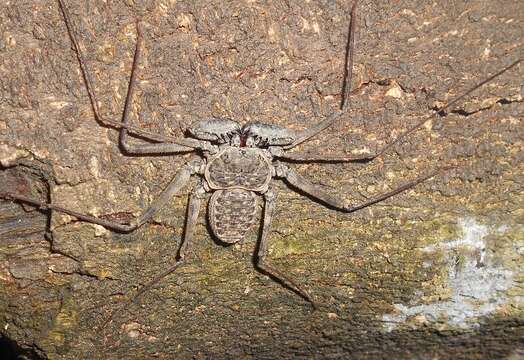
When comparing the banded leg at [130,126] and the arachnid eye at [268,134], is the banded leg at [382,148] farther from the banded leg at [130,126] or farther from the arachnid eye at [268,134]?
the banded leg at [130,126]

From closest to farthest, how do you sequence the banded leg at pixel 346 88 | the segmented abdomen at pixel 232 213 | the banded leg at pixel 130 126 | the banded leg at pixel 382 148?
1. the banded leg at pixel 130 126
2. the banded leg at pixel 346 88
3. the banded leg at pixel 382 148
4. the segmented abdomen at pixel 232 213

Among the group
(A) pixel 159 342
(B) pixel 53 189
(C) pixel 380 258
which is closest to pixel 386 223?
(C) pixel 380 258

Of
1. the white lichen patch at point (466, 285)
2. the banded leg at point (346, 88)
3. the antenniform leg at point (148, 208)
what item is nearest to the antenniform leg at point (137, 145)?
the antenniform leg at point (148, 208)

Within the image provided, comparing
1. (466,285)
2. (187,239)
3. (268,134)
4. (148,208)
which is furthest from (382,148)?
(148,208)

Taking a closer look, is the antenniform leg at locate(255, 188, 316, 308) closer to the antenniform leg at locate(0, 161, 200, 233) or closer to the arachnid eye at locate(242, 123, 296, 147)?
the arachnid eye at locate(242, 123, 296, 147)

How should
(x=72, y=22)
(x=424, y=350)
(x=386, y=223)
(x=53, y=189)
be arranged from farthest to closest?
(x=424, y=350) → (x=386, y=223) → (x=53, y=189) → (x=72, y=22)

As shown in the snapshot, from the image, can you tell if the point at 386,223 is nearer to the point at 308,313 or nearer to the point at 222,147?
the point at 308,313

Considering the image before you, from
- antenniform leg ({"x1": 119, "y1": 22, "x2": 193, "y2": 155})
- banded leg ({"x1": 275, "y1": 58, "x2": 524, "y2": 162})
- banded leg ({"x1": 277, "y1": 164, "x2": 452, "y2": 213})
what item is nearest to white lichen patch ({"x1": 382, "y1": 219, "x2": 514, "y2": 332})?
banded leg ({"x1": 277, "y1": 164, "x2": 452, "y2": 213})

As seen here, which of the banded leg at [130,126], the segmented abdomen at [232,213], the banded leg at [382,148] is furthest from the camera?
the segmented abdomen at [232,213]
